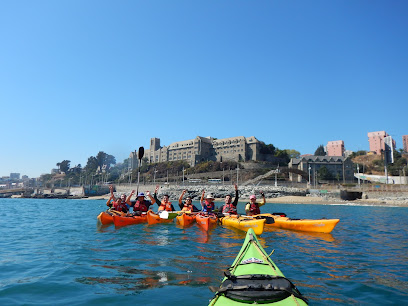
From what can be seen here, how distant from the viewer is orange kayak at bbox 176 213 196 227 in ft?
49.1

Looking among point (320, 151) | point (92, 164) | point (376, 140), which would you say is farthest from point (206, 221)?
point (92, 164)

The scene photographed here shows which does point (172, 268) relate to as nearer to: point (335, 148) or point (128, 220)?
point (128, 220)

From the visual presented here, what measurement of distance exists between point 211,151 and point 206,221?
→ 114727 mm

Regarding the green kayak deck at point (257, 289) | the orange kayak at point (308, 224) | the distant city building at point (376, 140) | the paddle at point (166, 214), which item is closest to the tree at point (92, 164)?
the distant city building at point (376, 140)

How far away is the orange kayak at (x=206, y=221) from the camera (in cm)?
1338

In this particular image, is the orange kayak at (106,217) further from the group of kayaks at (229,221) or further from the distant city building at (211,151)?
the distant city building at (211,151)

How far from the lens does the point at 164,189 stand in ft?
246

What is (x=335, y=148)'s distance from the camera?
168 meters

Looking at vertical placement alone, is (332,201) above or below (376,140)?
below

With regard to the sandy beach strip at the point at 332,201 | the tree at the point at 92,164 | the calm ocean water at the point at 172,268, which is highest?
the tree at the point at 92,164

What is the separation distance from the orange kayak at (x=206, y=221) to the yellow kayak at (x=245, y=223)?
0.63 m

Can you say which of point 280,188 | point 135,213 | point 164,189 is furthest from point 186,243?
point 164,189

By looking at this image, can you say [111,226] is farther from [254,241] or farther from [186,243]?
[254,241]

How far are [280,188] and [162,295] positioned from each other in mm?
64997
